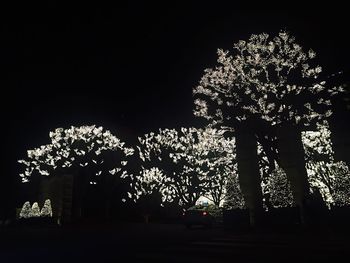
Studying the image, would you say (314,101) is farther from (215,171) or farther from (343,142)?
(215,171)

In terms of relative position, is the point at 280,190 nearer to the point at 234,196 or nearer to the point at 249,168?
the point at 234,196

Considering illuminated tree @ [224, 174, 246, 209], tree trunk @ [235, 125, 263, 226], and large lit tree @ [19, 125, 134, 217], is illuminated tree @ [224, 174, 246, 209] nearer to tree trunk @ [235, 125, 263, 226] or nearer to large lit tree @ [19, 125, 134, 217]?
tree trunk @ [235, 125, 263, 226]

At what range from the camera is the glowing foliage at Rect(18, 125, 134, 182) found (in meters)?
30.9

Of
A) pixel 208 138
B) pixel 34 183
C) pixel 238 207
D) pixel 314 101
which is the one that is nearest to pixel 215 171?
pixel 208 138

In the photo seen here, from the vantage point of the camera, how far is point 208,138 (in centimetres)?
2784

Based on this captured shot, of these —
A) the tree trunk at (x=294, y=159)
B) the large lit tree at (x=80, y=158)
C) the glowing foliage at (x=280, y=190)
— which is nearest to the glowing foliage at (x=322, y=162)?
the tree trunk at (x=294, y=159)

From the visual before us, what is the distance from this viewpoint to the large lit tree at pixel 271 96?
63.4 ft

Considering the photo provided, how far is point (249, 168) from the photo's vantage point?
72.9 ft

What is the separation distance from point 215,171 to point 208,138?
2.94m

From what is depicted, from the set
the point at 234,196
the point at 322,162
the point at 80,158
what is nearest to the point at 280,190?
the point at 234,196

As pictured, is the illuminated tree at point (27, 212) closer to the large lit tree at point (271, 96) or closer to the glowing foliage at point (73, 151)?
the glowing foliage at point (73, 151)

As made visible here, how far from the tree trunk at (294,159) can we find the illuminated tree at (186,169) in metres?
6.18

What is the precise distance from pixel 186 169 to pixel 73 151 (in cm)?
1098

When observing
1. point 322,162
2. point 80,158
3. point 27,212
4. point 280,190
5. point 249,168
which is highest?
point 80,158
